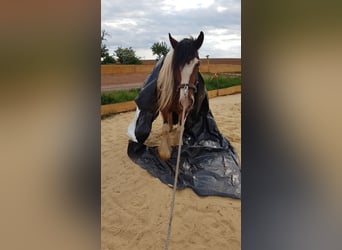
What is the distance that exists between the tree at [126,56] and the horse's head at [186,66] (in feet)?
0.69

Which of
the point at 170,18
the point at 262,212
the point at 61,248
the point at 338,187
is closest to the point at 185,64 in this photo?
the point at 170,18

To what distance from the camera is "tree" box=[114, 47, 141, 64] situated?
173 centimetres

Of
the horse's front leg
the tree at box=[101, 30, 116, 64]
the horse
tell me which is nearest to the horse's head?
the horse

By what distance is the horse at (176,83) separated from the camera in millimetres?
1701

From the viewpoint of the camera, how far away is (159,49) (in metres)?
1.72

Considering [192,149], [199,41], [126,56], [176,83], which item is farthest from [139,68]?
[192,149]

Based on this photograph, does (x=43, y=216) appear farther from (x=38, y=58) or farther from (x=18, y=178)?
(x=38, y=58)

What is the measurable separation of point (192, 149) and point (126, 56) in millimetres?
615

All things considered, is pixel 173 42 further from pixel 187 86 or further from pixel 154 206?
pixel 154 206

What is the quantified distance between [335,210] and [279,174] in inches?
13.2

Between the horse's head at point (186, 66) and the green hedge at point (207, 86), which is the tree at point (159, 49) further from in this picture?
the green hedge at point (207, 86)

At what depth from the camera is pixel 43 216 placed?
1.64 metres

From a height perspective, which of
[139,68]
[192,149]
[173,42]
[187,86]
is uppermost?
[173,42]

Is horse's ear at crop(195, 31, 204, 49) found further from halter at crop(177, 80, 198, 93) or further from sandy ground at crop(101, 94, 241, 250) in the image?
sandy ground at crop(101, 94, 241, 250)
